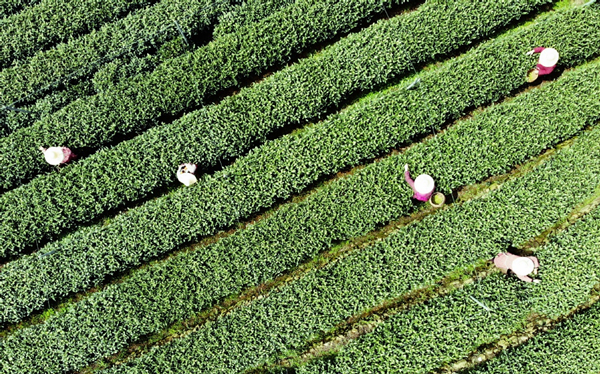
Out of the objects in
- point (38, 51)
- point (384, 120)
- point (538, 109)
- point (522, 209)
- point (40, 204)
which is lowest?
point (522, 209)

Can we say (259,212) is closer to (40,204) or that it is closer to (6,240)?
(40,204)

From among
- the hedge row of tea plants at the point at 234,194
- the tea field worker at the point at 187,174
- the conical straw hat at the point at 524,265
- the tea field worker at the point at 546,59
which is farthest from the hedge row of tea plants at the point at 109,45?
the conical straw hat at the point at 524,265

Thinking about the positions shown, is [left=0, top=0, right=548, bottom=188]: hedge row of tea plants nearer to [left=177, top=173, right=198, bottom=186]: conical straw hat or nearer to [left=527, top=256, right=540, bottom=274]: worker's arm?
[left=177, top=173, right=198, bottom=186]: conical straw hat

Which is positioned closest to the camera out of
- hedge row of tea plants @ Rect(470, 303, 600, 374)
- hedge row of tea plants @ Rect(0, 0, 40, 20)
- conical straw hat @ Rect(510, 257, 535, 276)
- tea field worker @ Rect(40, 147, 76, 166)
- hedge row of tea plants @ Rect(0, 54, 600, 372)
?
conical straw hat @ Rect(510, 257, 535, 276)

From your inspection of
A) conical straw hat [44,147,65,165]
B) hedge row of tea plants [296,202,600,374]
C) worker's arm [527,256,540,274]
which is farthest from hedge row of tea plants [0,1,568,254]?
hedge row of tea plants [296,202,600,374]

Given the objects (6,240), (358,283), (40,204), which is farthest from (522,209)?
(6,240)

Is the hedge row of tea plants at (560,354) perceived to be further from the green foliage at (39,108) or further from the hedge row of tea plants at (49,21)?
the hedge row of tea plants at (49,21)
